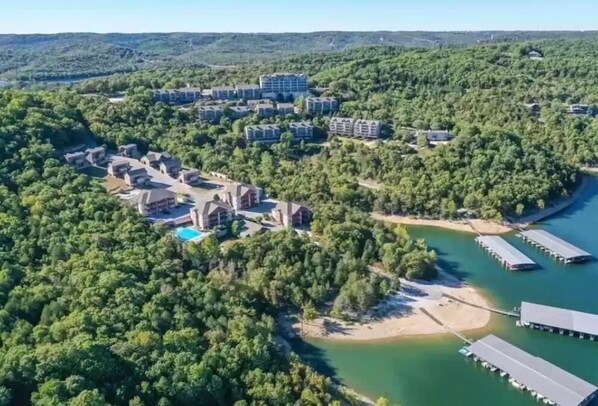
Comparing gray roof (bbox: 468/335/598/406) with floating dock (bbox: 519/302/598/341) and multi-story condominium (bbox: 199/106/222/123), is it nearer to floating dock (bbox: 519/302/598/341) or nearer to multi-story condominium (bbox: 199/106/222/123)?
floating dock (bbox: 519/302/598/341)

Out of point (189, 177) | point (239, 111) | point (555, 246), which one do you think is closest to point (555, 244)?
point (555, 246)

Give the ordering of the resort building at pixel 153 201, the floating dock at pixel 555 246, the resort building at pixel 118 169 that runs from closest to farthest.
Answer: the floating dock at pixel 555 246 → the resort building at pixel 153 201 → the resort building at pixel 118 169

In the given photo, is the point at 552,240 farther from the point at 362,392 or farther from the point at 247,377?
the point at 247,377

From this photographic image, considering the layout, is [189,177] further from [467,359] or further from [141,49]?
[141,49]

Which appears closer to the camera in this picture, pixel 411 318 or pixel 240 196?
pixel 411 318

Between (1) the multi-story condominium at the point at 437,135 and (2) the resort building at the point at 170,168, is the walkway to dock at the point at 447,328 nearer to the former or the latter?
(2) the resort building at the point at 170,168

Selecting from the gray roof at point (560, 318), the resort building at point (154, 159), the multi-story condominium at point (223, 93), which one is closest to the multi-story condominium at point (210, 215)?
the resort building at point (154, 159)
